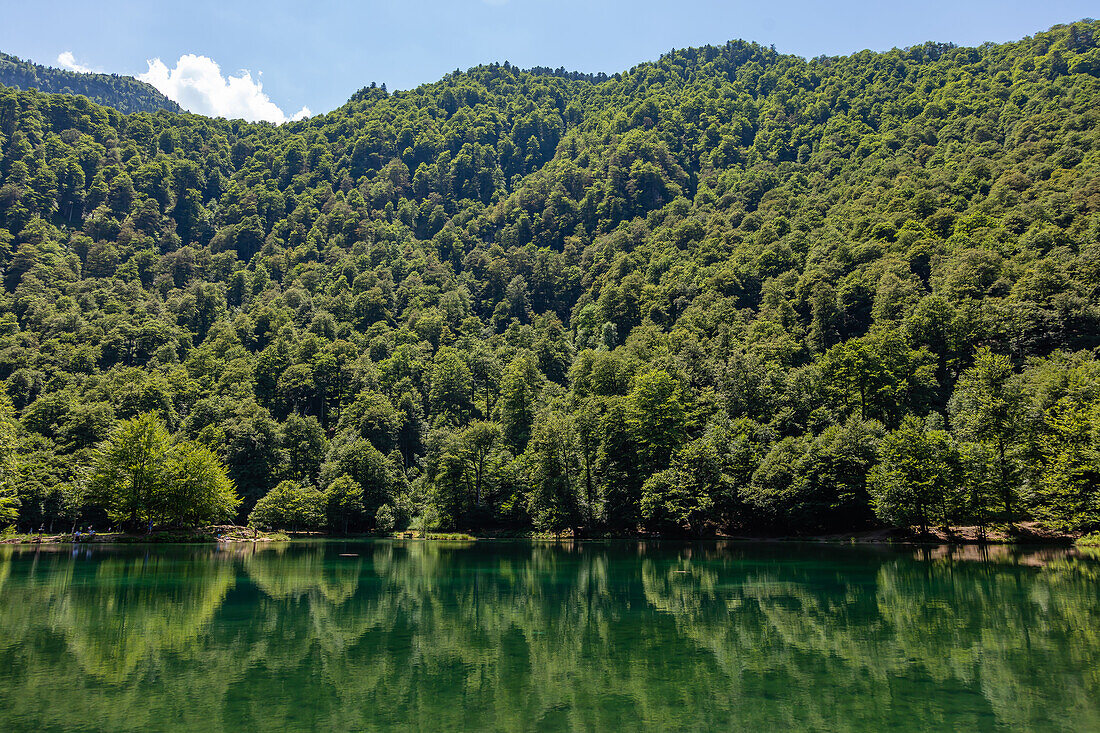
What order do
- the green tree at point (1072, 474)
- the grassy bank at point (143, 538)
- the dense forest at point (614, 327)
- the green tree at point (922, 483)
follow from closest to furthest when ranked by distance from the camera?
1. the green tree at point (1072, 474)
2. the green tree at point (922, 483)
3. the grassy bank at point (143, 538)
4. the dense forest at point (614, 327)

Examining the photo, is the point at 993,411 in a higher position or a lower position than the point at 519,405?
lower

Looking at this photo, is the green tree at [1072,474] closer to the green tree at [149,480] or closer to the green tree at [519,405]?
the green tree at [519,405]

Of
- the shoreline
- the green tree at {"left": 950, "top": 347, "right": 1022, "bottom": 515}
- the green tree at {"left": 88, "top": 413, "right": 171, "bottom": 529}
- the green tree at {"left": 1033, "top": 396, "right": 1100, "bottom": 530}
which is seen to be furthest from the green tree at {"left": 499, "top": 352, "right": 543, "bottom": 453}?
the green tree at {"left": 1033, "top": 396, "right": 1100, "bottom": 530}

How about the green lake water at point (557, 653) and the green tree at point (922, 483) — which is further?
the green tree at point (922, 483)

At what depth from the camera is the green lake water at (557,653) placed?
10.0 m

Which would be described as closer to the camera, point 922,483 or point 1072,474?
point 1072,474

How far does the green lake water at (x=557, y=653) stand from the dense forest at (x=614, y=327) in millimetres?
32894

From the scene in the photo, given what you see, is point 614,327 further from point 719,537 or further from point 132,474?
point 132,474

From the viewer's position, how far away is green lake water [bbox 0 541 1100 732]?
32.8 ft

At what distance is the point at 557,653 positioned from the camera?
1438 centimetres

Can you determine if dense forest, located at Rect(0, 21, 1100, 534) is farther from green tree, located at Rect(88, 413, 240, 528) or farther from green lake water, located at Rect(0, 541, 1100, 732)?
green lake water, located at Rect(0, 541, 1100, 732)

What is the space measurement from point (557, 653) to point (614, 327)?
10841 centimetres

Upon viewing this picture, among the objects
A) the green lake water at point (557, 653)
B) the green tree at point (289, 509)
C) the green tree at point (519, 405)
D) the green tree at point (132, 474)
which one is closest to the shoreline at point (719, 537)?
the green tree at point (132, 474)

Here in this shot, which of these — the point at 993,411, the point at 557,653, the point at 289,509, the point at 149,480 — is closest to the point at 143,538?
the point at 149,480
